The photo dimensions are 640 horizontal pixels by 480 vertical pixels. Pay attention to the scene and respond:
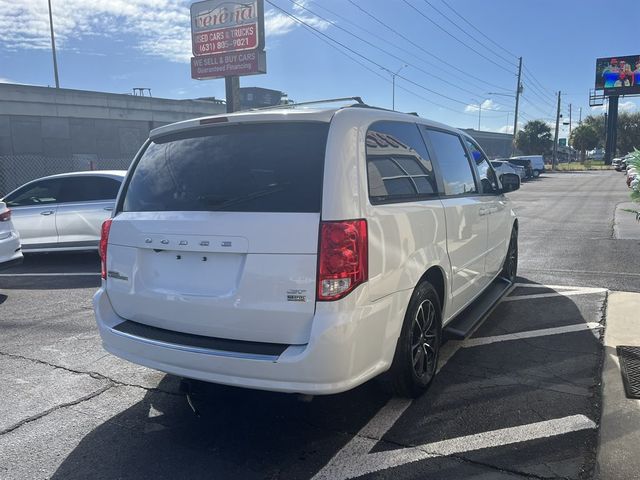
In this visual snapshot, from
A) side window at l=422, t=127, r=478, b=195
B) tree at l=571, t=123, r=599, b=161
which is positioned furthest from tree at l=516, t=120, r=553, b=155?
side window at l=422, t=127, r=478, b=195

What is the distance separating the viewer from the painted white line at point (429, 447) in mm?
2900

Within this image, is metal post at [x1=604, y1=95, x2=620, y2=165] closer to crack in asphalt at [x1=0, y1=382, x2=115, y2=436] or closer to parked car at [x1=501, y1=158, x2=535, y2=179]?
parked car at [x1=501, y1=158, x2=535, y2=179]

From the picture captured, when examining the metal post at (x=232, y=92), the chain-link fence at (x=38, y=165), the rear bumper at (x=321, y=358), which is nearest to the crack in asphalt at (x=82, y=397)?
the rear bumper at (x=321, y=358)

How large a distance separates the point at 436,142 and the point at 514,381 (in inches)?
76.5

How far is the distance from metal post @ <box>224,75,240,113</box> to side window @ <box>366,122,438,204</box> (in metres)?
19.6

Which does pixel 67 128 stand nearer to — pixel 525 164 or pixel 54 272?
pixel 54 272

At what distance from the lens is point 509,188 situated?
6.31m

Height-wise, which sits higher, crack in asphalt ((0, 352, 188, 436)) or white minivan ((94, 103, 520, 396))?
white minivan ((94, 103, 520, 396))

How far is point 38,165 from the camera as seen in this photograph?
79.2 ft

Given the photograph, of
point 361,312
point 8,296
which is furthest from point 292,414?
point 8,296

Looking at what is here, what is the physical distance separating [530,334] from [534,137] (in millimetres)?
67333

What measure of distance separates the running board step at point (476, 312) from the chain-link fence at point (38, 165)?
62.0ft

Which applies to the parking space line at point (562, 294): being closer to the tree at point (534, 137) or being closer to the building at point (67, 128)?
the building at point (67, 128)

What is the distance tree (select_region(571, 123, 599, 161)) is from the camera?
77000mm
